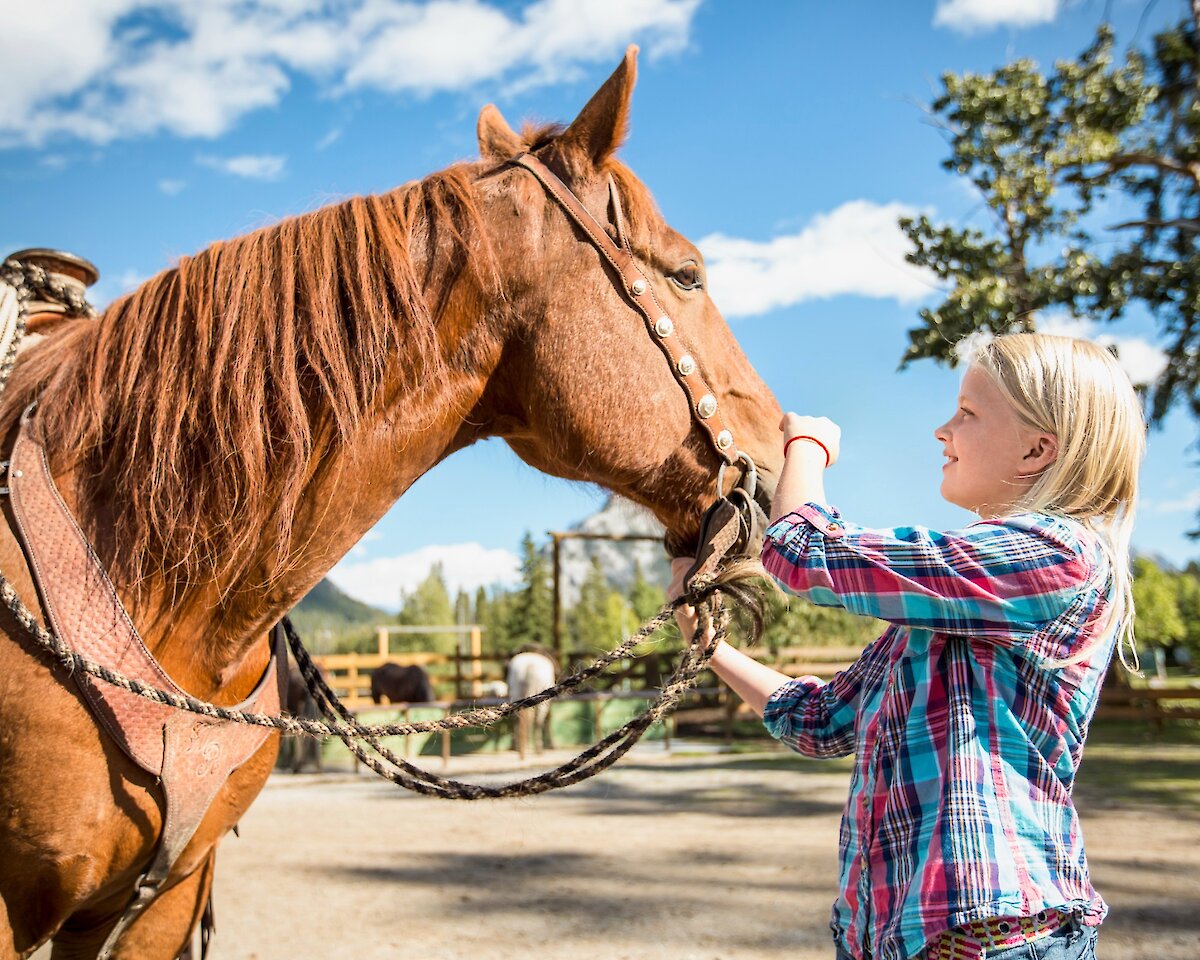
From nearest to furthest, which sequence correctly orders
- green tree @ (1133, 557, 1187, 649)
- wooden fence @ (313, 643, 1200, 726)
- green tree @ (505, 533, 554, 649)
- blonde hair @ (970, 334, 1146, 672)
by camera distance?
1. blonde hair @ (970, 334, 1146, 672)
2. wooden fence @ (313, 643, 1200, 726)
3. green tree @ (505, 533, 554, 649)
4. green tree @ (1133, 557, 1187, 649)

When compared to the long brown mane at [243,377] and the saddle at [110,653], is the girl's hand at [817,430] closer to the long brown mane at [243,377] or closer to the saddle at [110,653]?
the long brown mane at [243,377]

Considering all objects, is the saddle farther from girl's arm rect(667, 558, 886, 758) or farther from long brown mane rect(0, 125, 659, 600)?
girl's arm rect(667, 558, 886, 758)

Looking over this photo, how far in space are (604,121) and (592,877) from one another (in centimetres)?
534

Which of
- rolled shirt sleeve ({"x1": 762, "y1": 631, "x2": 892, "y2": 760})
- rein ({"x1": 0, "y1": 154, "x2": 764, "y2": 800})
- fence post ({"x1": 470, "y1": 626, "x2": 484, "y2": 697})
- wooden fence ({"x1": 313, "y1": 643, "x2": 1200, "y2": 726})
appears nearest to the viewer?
rolled shirt sleeve ({"x1": 762, "y1": 631, "x2": 892, "y2": 760})

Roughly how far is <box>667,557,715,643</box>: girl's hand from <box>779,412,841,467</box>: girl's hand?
45 centimetres

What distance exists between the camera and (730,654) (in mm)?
1823

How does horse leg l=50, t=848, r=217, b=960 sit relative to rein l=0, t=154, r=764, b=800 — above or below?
below

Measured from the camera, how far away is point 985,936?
1.17 metres

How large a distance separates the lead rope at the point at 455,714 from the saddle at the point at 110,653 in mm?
33

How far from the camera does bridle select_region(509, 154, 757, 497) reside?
1.80 m

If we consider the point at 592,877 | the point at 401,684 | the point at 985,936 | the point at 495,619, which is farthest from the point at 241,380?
the point at 495,619

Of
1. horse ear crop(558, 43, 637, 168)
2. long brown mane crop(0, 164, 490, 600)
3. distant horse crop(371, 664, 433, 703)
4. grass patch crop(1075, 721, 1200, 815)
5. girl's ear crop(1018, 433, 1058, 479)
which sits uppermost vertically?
horse ear crop(558, 43, 637, 168)

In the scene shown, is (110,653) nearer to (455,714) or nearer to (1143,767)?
(455,714)

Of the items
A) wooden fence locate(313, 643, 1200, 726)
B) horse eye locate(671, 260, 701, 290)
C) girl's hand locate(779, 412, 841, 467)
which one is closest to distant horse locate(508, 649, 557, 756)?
wooden fence locate(313, 643, 1200, 726)
